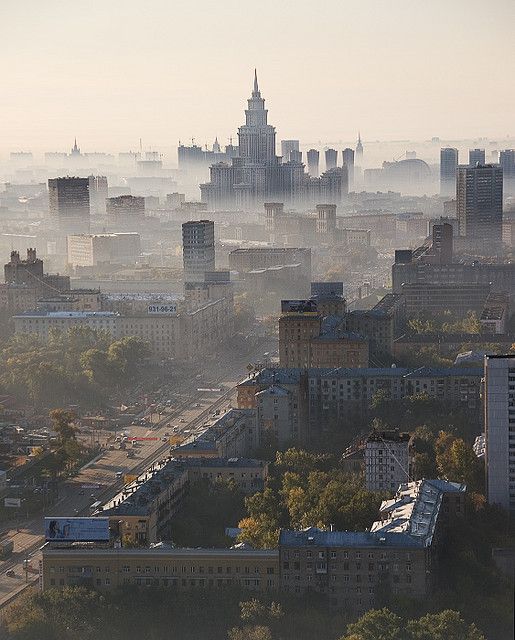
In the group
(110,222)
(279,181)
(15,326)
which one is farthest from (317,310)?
(279,181)

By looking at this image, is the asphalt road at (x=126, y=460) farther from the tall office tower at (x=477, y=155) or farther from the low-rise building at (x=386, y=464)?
the tall office tower at (x=477, y=155)

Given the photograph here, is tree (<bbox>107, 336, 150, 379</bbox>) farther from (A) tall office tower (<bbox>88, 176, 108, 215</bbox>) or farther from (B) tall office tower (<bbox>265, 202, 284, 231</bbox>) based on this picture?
(A) tall office tower (<bbox>88, 176, 108, 215</bbox>)

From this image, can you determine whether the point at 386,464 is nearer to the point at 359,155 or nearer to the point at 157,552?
the point at 157,552

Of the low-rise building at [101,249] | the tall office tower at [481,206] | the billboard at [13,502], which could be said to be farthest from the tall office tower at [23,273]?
the billboard at [13,502]

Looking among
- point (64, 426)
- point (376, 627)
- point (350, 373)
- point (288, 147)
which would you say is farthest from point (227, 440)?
point (288, 147)

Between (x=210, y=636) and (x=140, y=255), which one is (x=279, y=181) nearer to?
(x=140, y=255)

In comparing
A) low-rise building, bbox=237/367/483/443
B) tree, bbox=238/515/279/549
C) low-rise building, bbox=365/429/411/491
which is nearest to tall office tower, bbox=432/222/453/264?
→ low-rise building, bbox=237/367/483/443
